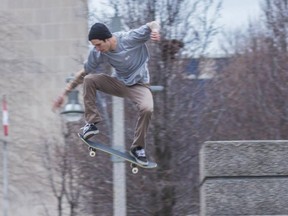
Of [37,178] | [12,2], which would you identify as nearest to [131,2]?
[37,178]

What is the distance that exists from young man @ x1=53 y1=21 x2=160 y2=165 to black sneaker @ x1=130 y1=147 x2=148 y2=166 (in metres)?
0.09

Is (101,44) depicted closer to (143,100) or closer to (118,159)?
(143,100)

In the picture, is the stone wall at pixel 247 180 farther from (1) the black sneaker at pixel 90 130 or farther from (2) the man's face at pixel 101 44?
(2) the man's face at pixel 101 44

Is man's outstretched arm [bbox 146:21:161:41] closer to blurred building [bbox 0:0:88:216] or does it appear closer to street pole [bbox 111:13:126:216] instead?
street pole [bbox 111:13:126:216]

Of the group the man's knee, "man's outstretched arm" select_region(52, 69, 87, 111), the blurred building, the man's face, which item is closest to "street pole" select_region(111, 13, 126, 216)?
"man's outstretched arm" select_region(52, 69, 87, 111)

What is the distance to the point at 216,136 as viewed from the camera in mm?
19078

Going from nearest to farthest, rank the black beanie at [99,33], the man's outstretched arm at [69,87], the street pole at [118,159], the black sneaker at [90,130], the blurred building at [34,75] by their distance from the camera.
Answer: the black beanie at [99,33] < the man's outstretched arm at [69,87] < the black sneaker at [90,130] < the street pole at [118,159] < the blurred building at [34,75]

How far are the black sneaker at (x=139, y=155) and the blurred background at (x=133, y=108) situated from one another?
10.0 feet

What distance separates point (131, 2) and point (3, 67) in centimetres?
494

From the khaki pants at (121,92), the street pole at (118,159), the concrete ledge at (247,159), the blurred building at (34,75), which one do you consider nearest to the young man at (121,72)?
the khaki pants at (121,92)

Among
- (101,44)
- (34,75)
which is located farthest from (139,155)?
(34,75)

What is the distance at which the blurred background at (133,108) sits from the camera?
15883 mm

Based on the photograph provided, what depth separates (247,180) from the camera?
1051 centimetres

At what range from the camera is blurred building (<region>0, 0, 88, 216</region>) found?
21.5 meters
